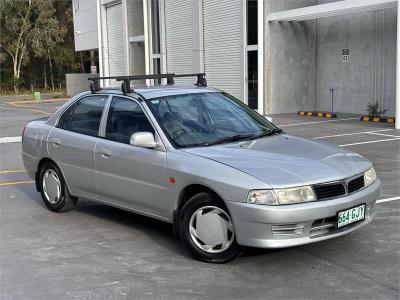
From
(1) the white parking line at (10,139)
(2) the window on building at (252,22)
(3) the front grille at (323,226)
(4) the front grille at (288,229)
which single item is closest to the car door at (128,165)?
(4) the front grille at (288,229)

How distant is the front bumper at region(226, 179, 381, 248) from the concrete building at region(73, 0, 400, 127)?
11.4 m

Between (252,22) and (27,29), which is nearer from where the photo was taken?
→ (252,22)

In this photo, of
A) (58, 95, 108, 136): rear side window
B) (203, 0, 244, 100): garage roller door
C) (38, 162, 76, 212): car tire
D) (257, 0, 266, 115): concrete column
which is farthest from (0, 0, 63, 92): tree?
(58, 95, 108, 136): rear side window

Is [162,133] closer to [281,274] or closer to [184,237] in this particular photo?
[184,237]

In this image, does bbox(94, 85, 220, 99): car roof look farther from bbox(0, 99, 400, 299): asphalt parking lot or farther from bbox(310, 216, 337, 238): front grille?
bbox(310, 216, 337, 238): front grille

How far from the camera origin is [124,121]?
6.03 metres

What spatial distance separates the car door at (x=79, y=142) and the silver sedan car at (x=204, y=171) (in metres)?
0.01

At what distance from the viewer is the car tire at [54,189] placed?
6.90m

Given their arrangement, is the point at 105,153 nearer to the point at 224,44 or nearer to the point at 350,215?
the point at 350,215

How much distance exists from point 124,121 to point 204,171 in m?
1.50

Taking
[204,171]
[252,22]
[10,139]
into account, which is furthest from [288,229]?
[252,22]

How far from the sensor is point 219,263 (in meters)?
4.91

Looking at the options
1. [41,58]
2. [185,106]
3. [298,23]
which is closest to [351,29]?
[298,23]

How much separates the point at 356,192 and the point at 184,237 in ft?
5.24
